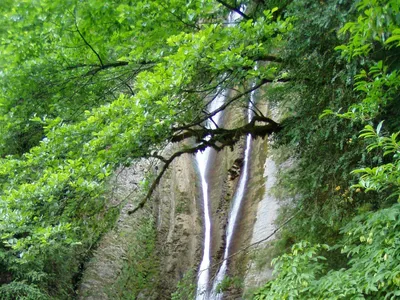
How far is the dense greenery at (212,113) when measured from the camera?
171 inches

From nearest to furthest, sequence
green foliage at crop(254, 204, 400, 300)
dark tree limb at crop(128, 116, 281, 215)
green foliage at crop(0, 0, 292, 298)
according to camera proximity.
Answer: green foliage at crop(254, 204, 400, 300), green foliage at crop(0, 0, 292, 298), dark tree limb at crop(128, 116, 281, 215)

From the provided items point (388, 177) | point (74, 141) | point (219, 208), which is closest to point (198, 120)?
point (74, 141)

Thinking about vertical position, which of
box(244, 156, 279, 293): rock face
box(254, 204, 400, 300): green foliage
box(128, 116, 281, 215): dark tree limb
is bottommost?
box(254, 204, 400, 300): green foliage

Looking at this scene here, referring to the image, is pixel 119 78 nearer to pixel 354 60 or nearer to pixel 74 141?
pixel 74 141

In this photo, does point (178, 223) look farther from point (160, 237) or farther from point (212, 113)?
point (212, 113)

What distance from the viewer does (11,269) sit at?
25.1 feet

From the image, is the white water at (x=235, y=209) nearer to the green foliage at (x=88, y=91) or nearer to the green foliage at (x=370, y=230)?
the green foliage at (x=88, y=91)

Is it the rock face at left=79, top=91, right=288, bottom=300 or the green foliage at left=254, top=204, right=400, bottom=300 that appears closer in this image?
the green foliage at left=254, top=204, right=400, bottom=300

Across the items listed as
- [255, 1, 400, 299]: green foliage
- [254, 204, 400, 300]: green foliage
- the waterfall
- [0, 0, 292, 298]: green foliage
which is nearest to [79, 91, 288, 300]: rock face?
the waterfall

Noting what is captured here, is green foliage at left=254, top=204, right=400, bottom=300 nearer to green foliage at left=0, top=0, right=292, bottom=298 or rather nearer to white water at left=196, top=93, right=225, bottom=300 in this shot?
green foliage at left=0, top=0, right=292, bottom=298

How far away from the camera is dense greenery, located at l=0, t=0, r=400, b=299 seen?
4.34 m

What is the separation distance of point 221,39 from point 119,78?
3.61 metres

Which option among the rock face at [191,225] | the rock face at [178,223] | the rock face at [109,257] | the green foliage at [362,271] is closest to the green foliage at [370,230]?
the green foliage at [362,271]

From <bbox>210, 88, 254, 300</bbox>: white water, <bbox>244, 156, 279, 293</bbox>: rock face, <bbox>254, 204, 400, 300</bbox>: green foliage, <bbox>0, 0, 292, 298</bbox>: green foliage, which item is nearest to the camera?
<bbox>254, 204, 400, 300</bbox>: green foliage
